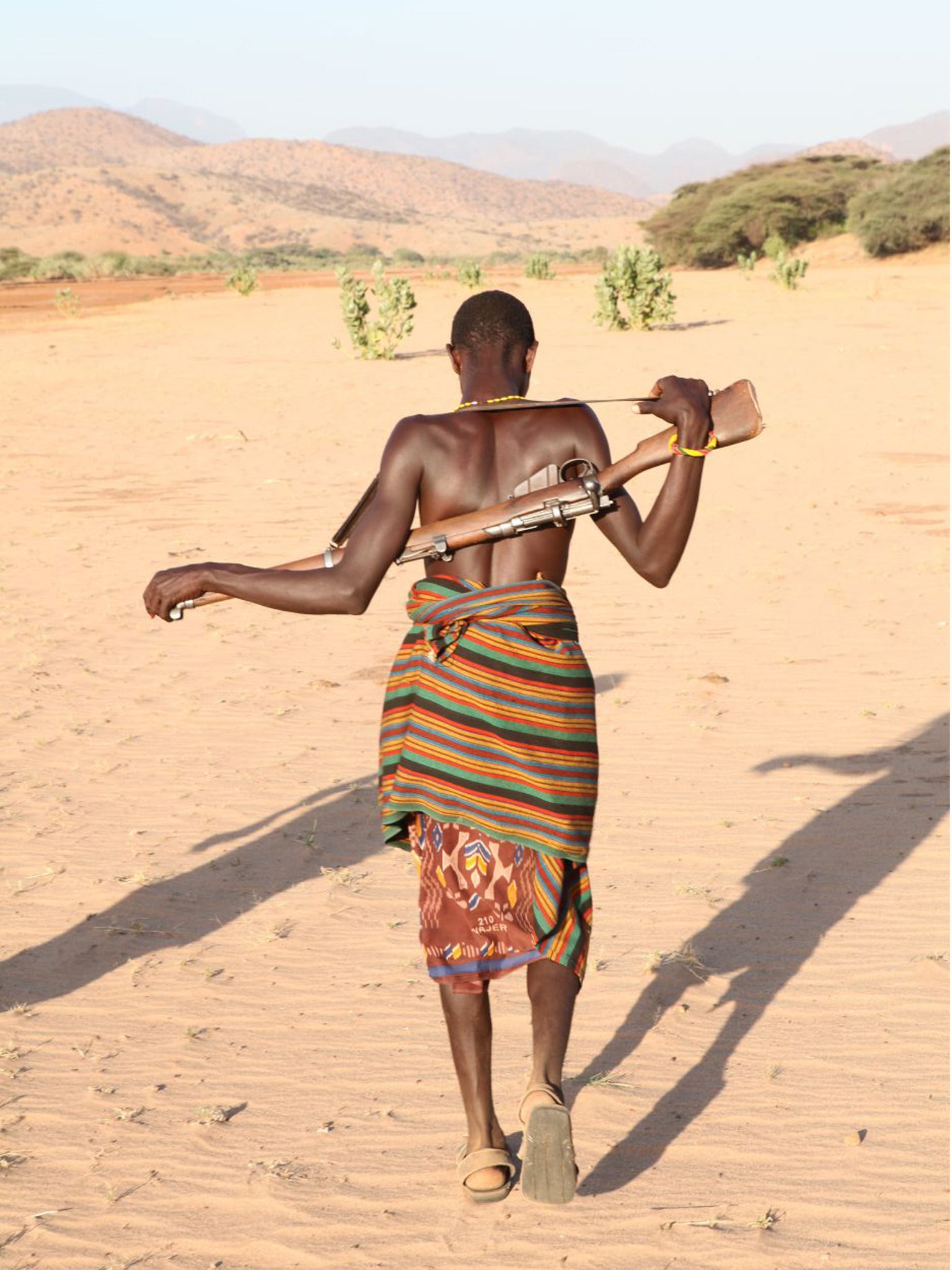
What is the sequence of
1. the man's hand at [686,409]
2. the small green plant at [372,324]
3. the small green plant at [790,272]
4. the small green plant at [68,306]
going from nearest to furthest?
the man's hand at [686,409] < the small green plant at [372,324] < the small green plant at [790,272] < the small green plant at [68,306]

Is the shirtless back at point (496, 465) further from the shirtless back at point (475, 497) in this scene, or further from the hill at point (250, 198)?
the hill at point (250, 198)

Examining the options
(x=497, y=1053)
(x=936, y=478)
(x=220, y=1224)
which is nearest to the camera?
(x=220, y=1224)

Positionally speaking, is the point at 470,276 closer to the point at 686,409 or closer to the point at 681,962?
the point at 681,962

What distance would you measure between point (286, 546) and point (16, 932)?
6.60 m

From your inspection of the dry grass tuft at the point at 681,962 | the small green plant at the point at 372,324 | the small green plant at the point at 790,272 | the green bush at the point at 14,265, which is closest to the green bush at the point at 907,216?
the small green plant at the point at 790,272

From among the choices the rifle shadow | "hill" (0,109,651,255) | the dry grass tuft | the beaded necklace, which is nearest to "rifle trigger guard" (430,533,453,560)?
the beaded necklace

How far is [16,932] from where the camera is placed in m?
5.09

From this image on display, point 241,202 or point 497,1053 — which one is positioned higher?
point 241,202

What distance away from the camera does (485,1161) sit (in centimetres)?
326

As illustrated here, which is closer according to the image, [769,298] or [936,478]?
[936,478]

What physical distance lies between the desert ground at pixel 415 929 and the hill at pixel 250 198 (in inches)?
2496

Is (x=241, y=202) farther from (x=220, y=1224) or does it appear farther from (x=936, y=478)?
(x=220, y=1224)

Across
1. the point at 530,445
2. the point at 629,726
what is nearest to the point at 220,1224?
the point at 530,445

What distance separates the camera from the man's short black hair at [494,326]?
3160mm
